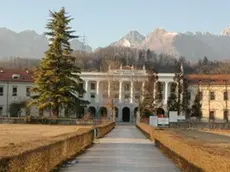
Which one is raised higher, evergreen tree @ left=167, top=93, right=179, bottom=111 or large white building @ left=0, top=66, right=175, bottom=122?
large white building @ left=0, top=66, right=175, bottom=122

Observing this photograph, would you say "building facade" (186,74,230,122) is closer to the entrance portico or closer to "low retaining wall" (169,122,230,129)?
the entrance portico

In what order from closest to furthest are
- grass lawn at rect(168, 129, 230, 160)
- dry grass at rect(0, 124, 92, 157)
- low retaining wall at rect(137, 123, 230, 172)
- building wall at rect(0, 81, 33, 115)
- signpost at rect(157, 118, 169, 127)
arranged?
low retaining wall at rect(137, 123, 230, 172) → dry grass at rect(0, 124, 92, 157) → grass lawn at rect(168, 129, 230, 160) → signpost at rect(157, 118, 169, 127) → building wall at rect(0, 81, 33, 115)

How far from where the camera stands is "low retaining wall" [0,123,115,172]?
8.48 m

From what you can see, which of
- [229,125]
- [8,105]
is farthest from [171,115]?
[8,105]

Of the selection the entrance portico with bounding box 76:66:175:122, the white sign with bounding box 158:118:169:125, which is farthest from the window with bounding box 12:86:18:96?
the white sign with bounding box 158:118:169:125

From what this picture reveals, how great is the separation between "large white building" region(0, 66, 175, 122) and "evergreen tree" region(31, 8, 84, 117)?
20994 mm

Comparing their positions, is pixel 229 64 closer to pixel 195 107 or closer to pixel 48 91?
pixel 195 107

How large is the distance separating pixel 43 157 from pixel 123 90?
86.5 metres

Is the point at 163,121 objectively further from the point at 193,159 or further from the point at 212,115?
the point at 193,159

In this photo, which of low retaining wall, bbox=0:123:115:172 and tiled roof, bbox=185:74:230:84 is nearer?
low retaining wall, bbox=0:123:115:172

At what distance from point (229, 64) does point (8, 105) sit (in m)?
71.5

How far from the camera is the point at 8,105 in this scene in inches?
3469

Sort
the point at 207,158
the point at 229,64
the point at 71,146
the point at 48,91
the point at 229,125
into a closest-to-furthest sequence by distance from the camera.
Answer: the point at 207,158 → the point at 71,146 → the point at 48,91 → the point at 229,125 → the point at 229,64

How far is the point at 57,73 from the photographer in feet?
199
